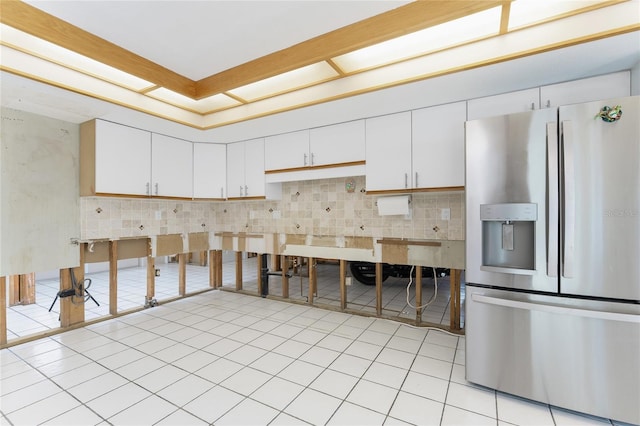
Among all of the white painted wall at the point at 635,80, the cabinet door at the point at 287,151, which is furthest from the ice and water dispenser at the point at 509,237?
the cabinet door at the point at 287,151

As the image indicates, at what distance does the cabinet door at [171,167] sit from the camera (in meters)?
3.43

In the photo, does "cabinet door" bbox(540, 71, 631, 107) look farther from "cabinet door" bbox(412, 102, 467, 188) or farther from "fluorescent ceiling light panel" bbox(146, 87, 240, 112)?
"fluorescent ceiling light panel" bbox(146, 87, 240, 112)

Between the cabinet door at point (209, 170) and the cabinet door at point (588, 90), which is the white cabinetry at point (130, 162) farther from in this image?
the cabinet door at point (588, 90)

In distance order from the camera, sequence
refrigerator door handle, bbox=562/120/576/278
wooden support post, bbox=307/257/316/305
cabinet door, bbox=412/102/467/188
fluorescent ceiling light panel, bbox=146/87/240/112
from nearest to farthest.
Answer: refrigerator door handle, bbox=562/120/576/278, cabinet door, bbox=412/102/467/188, fluorescent ceiling light panel, bbox=146/87/240/112, wooden support post, bbox=307/257/316/305

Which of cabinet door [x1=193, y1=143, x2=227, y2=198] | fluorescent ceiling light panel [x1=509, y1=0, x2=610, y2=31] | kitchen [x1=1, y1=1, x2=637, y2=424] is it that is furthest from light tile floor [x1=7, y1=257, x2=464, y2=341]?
fluorescent ceiling light panel [x1=509, y1=0, x2=610, y2=31]

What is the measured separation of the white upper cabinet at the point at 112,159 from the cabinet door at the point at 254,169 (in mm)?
1195

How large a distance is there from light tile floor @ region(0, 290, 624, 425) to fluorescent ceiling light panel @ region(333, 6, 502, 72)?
2.38 m

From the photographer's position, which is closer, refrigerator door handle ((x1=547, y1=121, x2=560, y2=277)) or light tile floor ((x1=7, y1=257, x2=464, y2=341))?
refrigerator door handle ((x1=547, y1=121, x2=560, y2=277))

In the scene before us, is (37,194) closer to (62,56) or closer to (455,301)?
(62,56)

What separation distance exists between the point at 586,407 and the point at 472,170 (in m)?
1.52

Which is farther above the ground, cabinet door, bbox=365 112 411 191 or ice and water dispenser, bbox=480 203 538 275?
cabinet door, bbox=365 112 411 191

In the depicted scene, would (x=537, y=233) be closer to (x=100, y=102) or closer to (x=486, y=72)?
(x=486, y=72)

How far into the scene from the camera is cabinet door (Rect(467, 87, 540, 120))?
2.24 metres

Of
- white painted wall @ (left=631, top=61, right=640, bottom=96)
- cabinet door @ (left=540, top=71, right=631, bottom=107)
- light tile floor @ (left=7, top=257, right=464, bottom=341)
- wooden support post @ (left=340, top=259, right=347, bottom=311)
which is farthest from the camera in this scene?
wooden support post @ (left=340, top=259, right=347, bottom=311)
